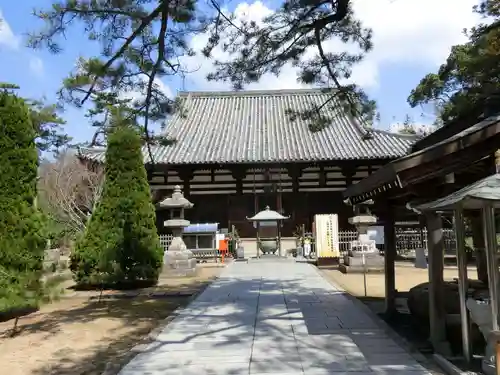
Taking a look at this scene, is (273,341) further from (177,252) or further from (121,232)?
(177,252)

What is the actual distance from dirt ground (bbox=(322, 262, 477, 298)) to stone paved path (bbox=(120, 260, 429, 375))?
1.34 m

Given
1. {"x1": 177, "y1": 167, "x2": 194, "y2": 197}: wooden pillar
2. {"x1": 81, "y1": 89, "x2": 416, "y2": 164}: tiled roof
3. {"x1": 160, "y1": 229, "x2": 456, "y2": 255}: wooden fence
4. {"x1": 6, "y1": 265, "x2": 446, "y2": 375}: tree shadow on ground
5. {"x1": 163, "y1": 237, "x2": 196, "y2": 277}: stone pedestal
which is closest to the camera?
{"x1": 6, "y1": 265, "x2": 446, "y2": 375}: tree shadow on ground

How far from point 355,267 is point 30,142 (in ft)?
35.4

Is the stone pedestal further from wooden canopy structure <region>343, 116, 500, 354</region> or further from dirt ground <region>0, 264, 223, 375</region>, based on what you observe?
wooden canopy structure <region>343, 116, 500, 354</region>

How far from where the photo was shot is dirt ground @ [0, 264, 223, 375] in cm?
607

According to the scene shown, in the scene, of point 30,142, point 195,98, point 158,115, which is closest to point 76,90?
point 158,115

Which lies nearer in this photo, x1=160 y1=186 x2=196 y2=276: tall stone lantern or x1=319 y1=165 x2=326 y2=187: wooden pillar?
x1=160 y1=186 x2=196 y2=276: tall stone lantern

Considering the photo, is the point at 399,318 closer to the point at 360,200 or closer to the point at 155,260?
the point at 360,200

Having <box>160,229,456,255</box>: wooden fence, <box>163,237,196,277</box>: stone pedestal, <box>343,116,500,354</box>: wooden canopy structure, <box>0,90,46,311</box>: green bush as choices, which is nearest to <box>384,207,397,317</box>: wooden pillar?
<box>343,116,500,354</box>: wooden canopy structure

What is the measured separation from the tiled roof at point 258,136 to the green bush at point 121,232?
26.4ft

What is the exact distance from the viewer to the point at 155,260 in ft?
44.0

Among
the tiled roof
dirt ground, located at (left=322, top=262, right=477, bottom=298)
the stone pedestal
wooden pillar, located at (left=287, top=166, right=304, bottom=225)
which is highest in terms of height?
the tiled roof

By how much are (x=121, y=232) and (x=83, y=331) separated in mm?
5363

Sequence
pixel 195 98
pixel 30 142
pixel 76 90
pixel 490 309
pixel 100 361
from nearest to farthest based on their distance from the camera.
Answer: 1. pixel 490 309
2. pixel 100 361
3. pixel 76 90
4. pixel 30 142
5. pixel 195 98
